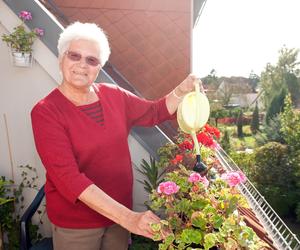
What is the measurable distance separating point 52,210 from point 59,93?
2.41 ft

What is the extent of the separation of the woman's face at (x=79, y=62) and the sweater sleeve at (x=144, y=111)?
0.42 m

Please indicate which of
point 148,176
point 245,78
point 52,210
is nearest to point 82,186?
point 52,210

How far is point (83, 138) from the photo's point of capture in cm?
194

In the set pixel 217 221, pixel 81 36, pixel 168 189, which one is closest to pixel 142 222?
pixel 168 189

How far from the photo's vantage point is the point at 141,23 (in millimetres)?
4953

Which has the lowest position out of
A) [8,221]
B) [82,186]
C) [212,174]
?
[8,221]

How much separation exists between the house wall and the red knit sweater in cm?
105

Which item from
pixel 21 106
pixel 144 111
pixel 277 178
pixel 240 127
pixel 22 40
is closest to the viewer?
pixel 144 111

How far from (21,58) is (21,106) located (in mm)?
527

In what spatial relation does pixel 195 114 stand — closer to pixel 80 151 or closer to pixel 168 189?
pixel 168 189

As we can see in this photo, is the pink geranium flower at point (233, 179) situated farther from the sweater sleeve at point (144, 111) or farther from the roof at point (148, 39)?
the roof at point (148, 39)

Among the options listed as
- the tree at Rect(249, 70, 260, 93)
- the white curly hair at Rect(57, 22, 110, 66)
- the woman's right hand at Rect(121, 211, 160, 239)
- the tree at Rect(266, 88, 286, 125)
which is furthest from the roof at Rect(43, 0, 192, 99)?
the tree at Rect(249, 70, 260, 93)

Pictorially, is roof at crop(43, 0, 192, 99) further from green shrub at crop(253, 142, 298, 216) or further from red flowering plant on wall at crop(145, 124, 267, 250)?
green shrub at crop(253, 142, 298, 216)

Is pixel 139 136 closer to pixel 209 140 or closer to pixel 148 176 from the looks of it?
pixel 148 176
